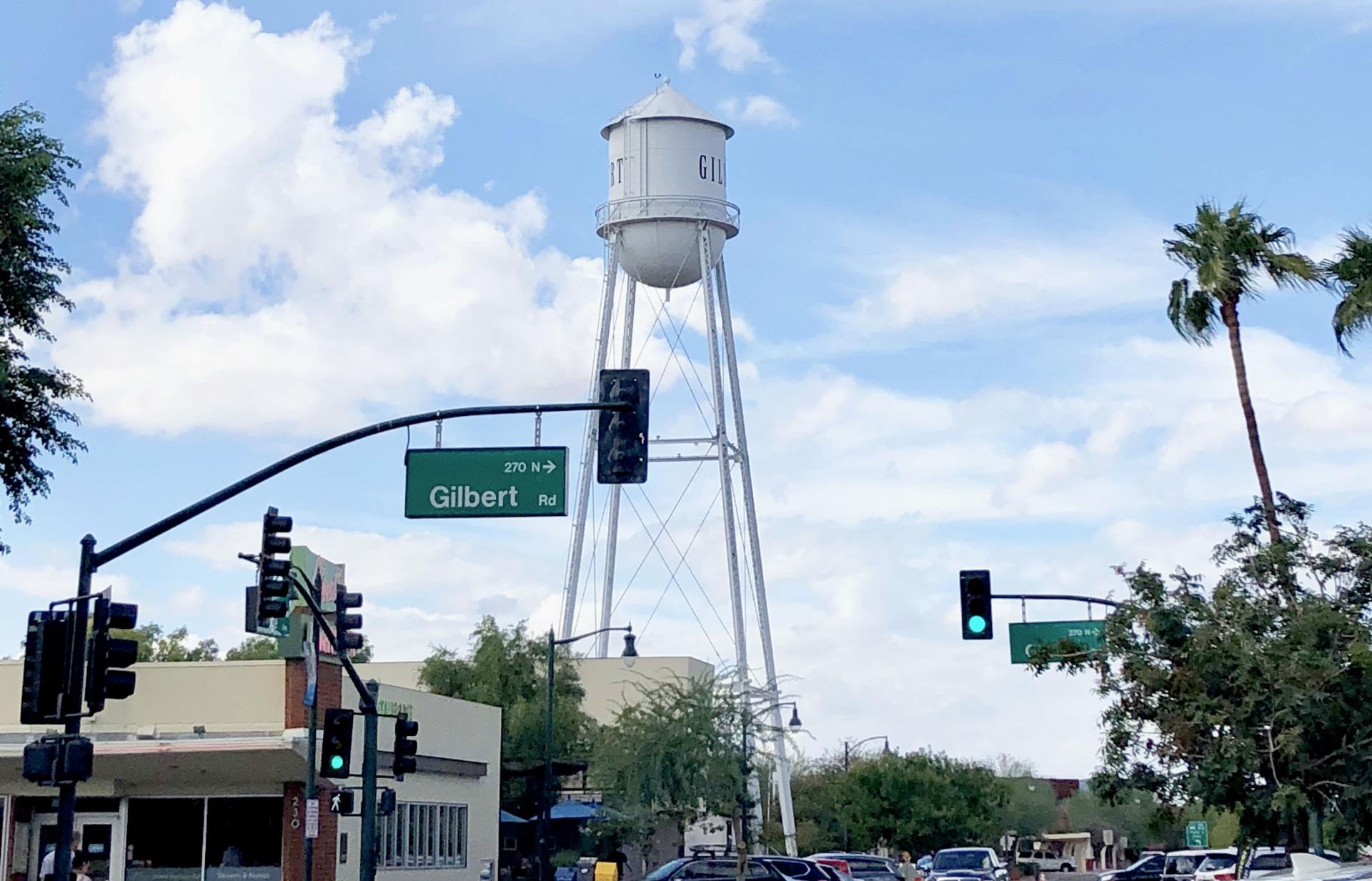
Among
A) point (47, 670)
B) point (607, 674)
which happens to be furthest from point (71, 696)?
point (607, 674)

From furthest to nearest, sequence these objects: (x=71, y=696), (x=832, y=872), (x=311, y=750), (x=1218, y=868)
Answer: (x=1218, y=868) → (x=832, y=872) → (x=311, y=750) → (x=71, y=696)

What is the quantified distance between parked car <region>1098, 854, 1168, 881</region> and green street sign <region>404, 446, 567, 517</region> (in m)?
29.2

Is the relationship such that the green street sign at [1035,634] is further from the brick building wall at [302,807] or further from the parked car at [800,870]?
the brick building wall at [302,807]

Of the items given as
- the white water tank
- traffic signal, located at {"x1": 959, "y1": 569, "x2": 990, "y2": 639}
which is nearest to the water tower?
the white water tank

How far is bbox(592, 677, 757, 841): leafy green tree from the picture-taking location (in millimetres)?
50312

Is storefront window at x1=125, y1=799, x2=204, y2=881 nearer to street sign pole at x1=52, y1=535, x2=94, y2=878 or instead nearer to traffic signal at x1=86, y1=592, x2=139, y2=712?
street sign pole at x1=52, y1=535, x2=94, y2=878

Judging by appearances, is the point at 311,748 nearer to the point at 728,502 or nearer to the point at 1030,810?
the point at 728,502

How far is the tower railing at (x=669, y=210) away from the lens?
173 ft

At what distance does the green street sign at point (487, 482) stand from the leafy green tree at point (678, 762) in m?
30.7

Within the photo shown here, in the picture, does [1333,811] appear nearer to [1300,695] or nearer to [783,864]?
[1300,695]

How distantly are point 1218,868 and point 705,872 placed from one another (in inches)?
481

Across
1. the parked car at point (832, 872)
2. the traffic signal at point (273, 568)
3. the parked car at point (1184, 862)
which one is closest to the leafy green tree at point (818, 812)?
the parked car at point (1184, 862)

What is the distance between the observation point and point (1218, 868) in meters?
39.4

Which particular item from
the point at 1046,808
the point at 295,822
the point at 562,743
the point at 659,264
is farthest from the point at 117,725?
the point at 1046,808
